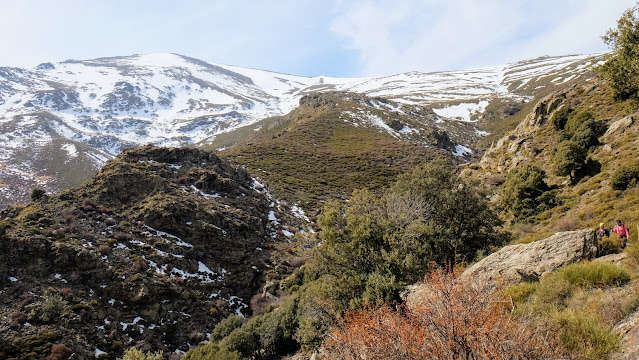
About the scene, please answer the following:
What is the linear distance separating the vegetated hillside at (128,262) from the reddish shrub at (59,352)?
0.96ft

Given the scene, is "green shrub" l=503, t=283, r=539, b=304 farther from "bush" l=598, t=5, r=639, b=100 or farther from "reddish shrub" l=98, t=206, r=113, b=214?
"reddish shrub" l=98, t=206, r=113, b=214

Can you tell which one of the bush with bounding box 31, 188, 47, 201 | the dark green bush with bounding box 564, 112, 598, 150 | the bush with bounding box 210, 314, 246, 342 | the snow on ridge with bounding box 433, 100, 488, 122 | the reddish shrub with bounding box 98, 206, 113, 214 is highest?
the snow on ridge with bounding box 433, 100, 488, 122

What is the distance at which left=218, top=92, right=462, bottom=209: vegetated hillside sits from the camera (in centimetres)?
4503

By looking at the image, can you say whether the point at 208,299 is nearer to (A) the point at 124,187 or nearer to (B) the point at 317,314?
(B) the point at 317,314

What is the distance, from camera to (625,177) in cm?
1327

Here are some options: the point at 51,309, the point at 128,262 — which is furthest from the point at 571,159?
the point at 51,309

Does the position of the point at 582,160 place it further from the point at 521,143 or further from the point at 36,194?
the point at 36,194

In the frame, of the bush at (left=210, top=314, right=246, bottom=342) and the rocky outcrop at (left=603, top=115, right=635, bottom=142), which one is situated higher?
the rocky outcrop at (left=603, top=115, right=635, bottom=142)

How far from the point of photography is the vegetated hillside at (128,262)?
16375 millimetres

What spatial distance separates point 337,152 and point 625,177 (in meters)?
46.8

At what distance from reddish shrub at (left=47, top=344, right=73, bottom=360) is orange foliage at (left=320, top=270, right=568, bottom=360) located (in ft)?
56.0

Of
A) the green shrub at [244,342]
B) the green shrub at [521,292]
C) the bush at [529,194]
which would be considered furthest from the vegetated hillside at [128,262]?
the bush at [529,194]

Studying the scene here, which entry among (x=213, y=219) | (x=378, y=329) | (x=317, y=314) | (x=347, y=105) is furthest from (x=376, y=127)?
(x=378, y=329)

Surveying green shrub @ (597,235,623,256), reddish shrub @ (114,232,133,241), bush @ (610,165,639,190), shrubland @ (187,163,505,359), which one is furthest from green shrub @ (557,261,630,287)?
reddish shrub @ (114,232,133,241)
